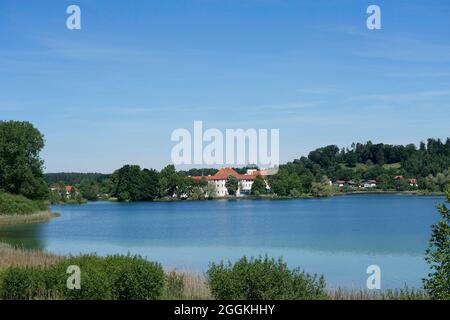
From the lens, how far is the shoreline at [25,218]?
6248cm

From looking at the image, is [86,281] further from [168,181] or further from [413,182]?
[413,182]

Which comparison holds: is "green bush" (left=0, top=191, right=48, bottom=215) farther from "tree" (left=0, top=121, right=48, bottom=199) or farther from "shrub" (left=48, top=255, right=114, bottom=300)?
"shrub" (left=48, top=255, right=114, bottom=300)

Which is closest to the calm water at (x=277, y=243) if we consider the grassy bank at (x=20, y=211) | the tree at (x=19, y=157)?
the grassy bank at (x=20, y=211)

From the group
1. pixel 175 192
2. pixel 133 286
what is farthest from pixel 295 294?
pixel 175 192

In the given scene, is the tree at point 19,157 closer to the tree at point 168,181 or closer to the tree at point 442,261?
the tree at point 168,181

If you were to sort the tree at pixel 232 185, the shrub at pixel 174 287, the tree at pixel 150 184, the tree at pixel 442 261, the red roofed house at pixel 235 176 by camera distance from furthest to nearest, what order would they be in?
1. the red roofed house at pixel 235 176
2. the tree at pixel 232 185
3. the tree at pixel 150 184
4. the shrub at pixel 174 287
5. the tree at pixel 442 261

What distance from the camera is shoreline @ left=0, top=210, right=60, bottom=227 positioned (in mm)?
62481

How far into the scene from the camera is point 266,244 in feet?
135

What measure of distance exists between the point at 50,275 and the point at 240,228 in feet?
142

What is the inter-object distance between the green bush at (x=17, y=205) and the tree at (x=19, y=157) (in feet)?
8.55

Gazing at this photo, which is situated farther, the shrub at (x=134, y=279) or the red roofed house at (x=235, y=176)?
the red roofed house at (x=235, y=176)

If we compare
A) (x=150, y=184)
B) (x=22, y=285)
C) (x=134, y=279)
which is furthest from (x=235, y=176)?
(x=134, y=279)

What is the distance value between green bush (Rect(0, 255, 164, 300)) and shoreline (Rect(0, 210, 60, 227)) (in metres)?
47.8
